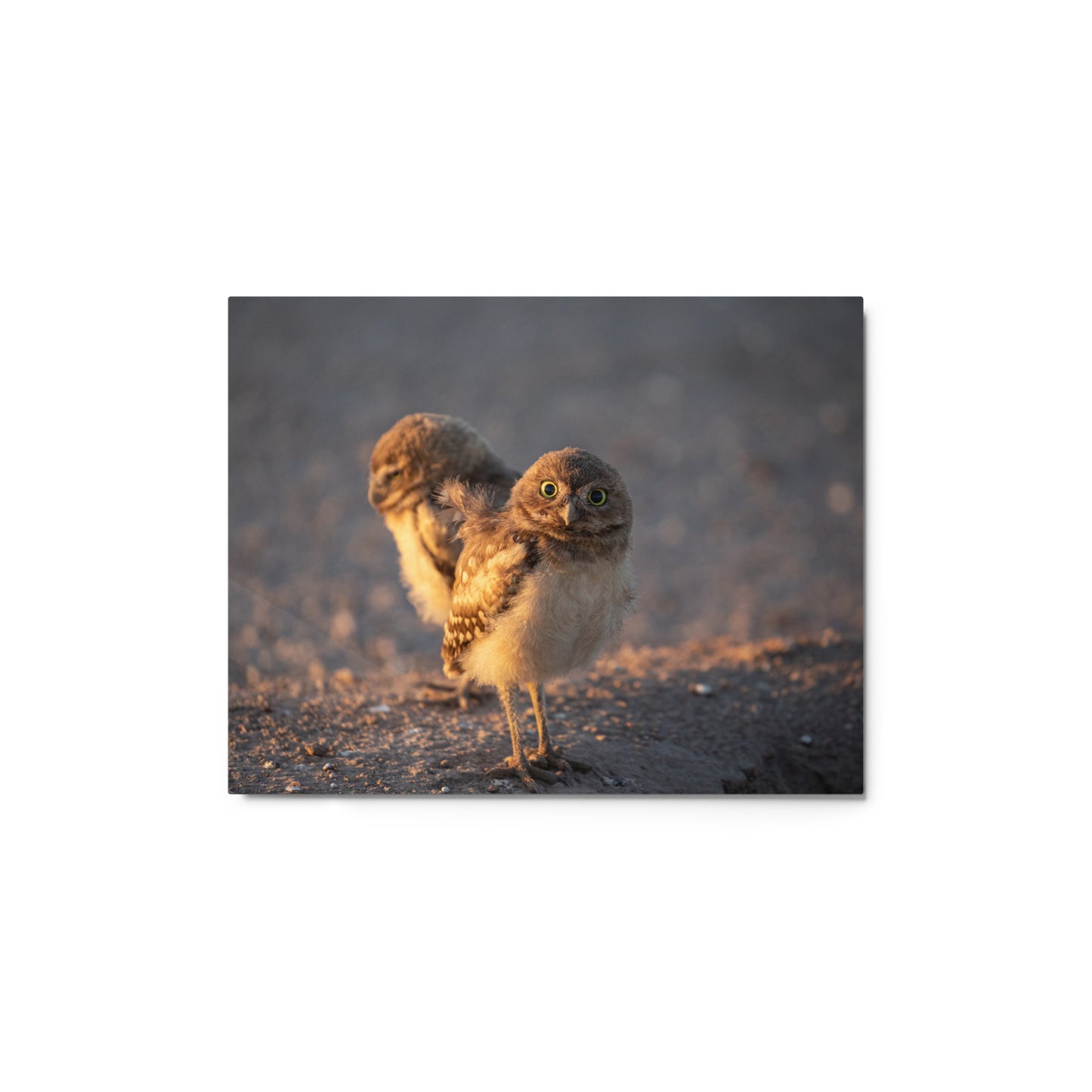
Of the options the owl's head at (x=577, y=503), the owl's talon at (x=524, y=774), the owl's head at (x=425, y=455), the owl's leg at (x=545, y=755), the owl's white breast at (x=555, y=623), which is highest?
the owl's head at (x=425, y=455)

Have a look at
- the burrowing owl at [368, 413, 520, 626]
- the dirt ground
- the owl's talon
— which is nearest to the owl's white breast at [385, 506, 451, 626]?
the burrowing owl at [368, 413, 520, 626]

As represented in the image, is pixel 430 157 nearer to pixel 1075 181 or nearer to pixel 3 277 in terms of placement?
pixel 3 277

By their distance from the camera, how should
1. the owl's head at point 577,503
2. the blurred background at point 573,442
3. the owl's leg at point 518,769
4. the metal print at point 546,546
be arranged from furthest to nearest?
the blurred background at point 573,442 < the owl's leg at point 518,769 < the metal print at point 546,546 < the owl's head at point 577,503

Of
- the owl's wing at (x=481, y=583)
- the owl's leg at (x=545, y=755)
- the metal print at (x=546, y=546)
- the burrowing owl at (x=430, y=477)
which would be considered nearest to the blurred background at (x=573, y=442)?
the metal print at (x=546, y=546)

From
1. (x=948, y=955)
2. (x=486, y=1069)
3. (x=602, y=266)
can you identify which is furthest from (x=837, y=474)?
(x=486, y=1069)

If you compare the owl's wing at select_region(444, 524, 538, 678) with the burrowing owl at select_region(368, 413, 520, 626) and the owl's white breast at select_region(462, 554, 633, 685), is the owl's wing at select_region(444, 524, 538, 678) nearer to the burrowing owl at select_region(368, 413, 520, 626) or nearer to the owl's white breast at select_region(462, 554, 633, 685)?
the owl's white breast at select_region(462, 554, 633, 685)

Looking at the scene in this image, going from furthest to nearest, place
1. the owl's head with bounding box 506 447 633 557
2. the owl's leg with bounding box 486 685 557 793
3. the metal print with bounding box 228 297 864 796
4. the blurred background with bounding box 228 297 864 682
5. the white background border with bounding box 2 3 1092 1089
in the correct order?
the blurred background with bounding box 228 297 864 682 < the white background border with bounding box 2 3 1092 1089 < the owl's leg with bounding box 486 685 557 793 < the metal print with bounding box 228 297 864 796 < the owl's head with bounding box 506 447 633 557

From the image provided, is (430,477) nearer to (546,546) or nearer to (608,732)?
(546,546)

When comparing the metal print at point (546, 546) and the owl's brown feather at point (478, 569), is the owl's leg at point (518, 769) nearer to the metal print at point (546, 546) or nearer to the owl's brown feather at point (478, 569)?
the metal print at point (546, 546)
